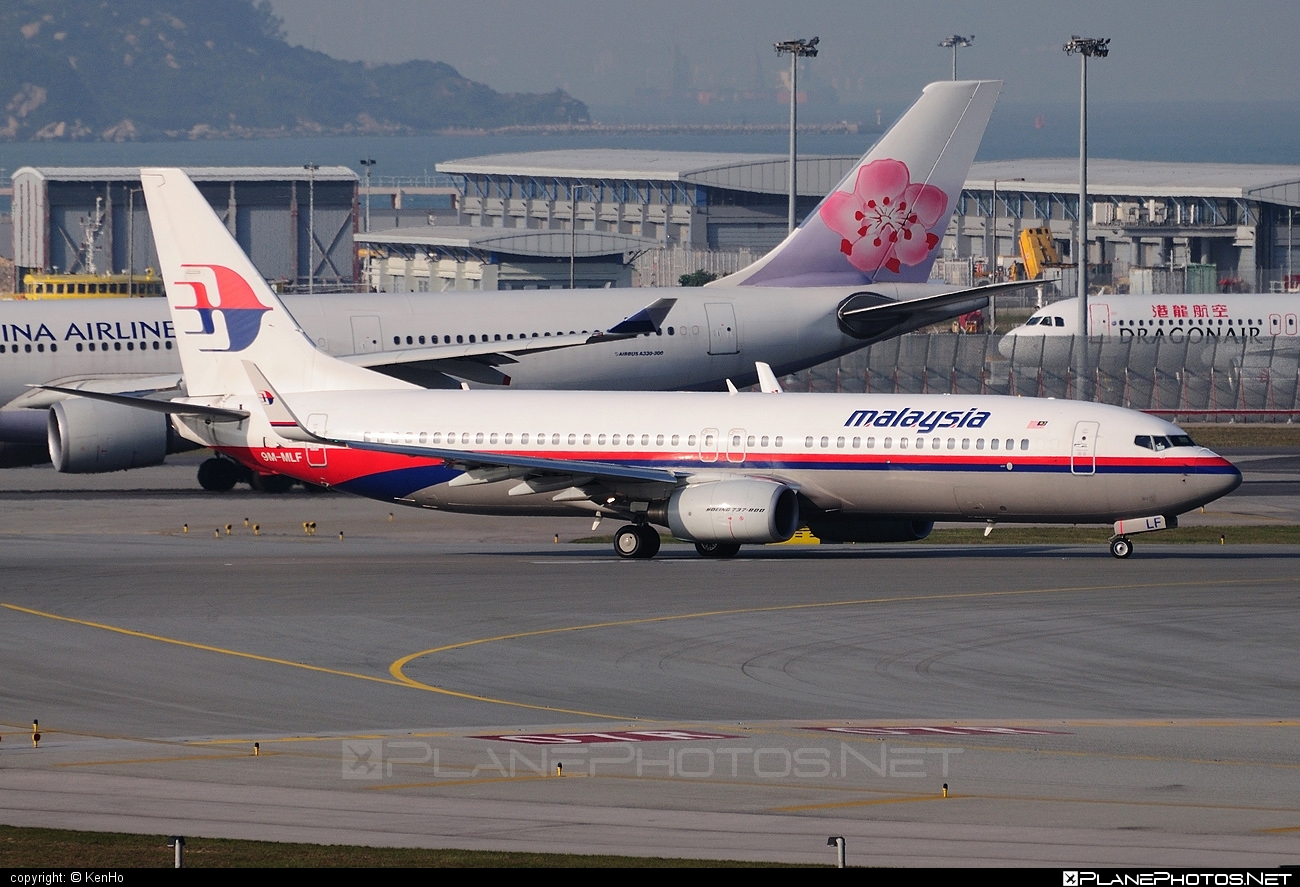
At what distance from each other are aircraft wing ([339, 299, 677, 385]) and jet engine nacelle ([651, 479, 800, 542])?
15.8 metres

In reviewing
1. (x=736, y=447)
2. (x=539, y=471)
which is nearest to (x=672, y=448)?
(x=736, y=447)

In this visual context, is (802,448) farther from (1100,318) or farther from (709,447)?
(1100,318)

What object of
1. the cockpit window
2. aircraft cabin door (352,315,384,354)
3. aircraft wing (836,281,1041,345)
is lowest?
the cockpit window

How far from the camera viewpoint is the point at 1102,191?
158875mm

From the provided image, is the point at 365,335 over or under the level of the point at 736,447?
over

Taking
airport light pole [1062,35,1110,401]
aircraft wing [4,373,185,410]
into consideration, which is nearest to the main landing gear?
aircraft wing [4,373,185,410]

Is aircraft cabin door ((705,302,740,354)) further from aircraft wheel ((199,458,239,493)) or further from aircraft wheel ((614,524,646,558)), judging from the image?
aircraft wheel ((614,524,646,558))

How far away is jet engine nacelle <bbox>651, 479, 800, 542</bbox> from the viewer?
132 ft

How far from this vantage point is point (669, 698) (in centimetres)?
2645

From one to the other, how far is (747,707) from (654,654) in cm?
449

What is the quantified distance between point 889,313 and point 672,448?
59.7 feet

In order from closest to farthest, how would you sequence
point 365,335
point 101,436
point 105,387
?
point 101,436, point 105,387, point 365,335

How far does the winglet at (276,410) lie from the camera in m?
43.7
